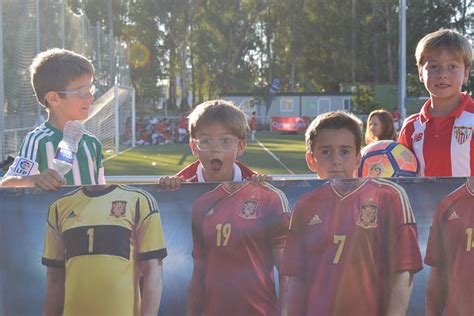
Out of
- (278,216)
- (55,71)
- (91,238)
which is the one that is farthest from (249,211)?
(55,71)

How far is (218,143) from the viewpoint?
3.57 meters

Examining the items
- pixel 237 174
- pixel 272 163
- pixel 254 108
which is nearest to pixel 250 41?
pixel 254 108

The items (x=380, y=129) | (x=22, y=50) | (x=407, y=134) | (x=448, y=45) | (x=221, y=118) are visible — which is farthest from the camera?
(x=22, y=50)

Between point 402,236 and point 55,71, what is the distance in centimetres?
192

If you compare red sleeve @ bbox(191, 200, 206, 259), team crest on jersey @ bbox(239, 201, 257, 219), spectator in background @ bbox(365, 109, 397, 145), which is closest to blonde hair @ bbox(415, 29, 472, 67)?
team crest on jersey @ bbox(239, 201, 257, 219)

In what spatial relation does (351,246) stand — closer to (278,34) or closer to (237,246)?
(237,246)

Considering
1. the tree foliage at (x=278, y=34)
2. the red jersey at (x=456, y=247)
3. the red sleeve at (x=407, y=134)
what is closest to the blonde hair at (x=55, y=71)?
the red sleeve at (x=407, y=134)

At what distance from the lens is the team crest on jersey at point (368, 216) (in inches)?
128

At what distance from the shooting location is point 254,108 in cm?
6050

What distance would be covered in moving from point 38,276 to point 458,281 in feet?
5.96

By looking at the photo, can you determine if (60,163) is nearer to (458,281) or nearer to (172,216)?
(172,216)

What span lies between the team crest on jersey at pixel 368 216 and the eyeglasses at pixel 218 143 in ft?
2.29

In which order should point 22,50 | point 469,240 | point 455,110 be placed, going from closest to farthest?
point 469,240 < point 455,110 < point 22,50

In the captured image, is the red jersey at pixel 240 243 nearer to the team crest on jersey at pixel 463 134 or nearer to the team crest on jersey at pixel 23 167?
the team crest on jersey at pixel 23 167
